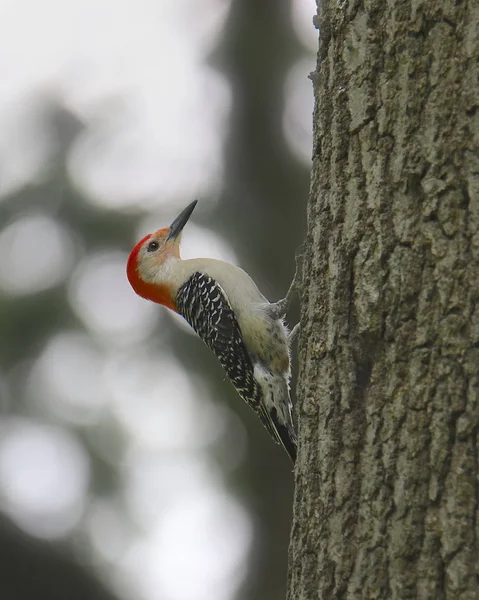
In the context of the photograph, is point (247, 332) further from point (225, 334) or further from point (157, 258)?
point (157, 258)

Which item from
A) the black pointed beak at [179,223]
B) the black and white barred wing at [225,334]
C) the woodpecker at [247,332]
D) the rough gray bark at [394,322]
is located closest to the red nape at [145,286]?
the black pointed beak at [179,223]

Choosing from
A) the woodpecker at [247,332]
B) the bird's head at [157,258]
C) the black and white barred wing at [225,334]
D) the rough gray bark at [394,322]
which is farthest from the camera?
the bird's head at [157,258]

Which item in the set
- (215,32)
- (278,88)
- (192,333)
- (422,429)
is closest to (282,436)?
(192,333)

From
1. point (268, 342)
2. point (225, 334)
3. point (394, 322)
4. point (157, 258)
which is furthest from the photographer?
point (157, 258)

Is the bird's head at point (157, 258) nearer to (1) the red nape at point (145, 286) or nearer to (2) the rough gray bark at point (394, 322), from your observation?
(1) the red nape at point (145, 286)

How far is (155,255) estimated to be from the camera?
5895 millimetres

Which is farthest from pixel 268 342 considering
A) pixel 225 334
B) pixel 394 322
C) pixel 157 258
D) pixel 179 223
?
pixel 394 322

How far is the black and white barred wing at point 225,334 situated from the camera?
507cm

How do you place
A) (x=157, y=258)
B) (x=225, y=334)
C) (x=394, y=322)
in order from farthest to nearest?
(x=157, y=258) → (x=225, y=334) → (x=394, y=322)

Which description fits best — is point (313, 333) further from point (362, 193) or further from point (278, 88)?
point (278, 88)

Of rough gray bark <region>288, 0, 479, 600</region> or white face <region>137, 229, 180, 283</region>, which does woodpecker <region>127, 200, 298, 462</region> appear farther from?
rough gray bark <region>288, 0, 479, 600</region>

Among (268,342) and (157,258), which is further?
(157,258)

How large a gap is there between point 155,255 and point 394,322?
3.78 m

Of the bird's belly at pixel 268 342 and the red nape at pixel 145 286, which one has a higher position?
the red nape at pixel 145 286
